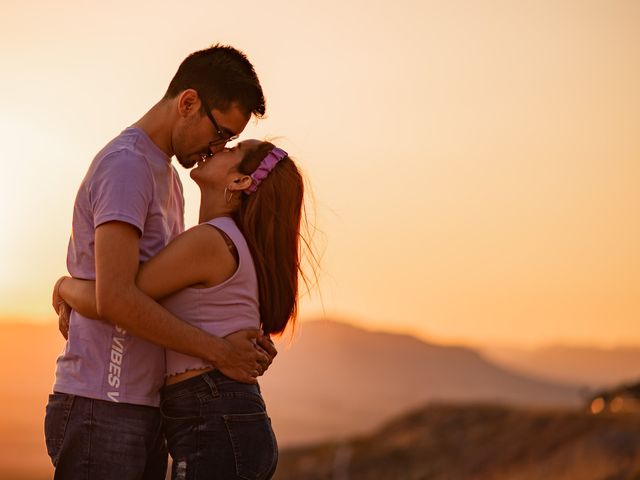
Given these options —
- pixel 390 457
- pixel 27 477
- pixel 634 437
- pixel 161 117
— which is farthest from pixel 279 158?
pixel 27 477

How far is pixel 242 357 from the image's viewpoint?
206 inches

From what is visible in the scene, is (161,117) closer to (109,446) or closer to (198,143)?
(198,143)

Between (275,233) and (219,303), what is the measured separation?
0.42 m

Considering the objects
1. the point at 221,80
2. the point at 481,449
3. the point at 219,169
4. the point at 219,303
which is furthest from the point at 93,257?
the point at 481,449

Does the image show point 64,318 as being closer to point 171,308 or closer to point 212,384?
point 171,308

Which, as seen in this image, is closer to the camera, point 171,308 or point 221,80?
point 171,308

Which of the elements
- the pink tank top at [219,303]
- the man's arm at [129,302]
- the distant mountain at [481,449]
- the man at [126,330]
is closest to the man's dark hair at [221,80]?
the man at [126,330]

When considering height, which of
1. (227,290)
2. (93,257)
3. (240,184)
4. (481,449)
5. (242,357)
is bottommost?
(481,449)

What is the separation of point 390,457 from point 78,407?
166 feet

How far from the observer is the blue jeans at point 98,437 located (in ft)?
17.0

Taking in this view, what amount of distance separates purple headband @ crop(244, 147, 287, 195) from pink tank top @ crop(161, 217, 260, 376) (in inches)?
8.9

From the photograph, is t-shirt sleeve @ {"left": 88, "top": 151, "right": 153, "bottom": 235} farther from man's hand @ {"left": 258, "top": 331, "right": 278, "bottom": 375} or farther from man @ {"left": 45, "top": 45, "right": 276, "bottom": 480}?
man's hand @ {"left": 258, "top": 331, "right": 278, "bottom": 375}

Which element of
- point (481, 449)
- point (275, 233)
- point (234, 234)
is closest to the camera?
point (234, 234)

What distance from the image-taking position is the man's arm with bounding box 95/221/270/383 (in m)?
4.99
